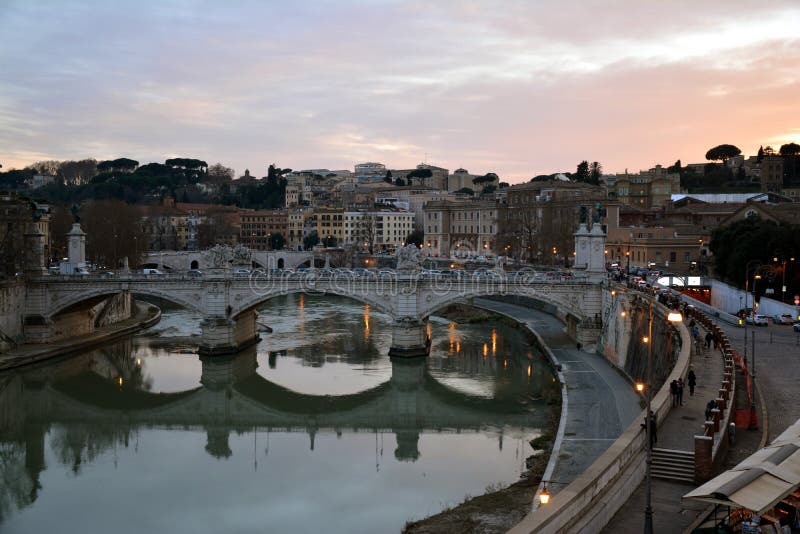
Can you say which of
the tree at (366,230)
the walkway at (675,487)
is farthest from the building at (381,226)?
the walkway at (675,487)

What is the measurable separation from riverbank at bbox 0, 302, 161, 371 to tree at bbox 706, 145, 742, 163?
196 ft

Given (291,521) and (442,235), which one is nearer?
(291,521)

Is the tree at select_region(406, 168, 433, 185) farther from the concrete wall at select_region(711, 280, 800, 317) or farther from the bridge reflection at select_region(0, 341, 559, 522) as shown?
the bridge reflection at select_region(0, 341, 559, 522)

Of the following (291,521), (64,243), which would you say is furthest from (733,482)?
(64,243)

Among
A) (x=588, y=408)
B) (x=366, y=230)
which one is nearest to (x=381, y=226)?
(x=366, y=230)

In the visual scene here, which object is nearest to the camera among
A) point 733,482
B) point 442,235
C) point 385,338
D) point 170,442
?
point 733,482

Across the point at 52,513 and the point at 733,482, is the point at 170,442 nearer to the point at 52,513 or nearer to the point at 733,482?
the point at 52,513

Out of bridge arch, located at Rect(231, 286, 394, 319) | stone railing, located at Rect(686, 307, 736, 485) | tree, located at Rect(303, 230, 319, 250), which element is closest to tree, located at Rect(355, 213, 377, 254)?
tree, located at Rect(303, 230, 319, 250)

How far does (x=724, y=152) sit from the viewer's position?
74.4 metres

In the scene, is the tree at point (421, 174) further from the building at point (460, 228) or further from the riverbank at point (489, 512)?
the riverbank at point (489, 512)

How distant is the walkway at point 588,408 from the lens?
1270 cm

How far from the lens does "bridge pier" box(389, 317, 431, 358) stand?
79.2 feet

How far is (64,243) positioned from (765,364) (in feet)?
126

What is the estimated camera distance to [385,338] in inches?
1133
